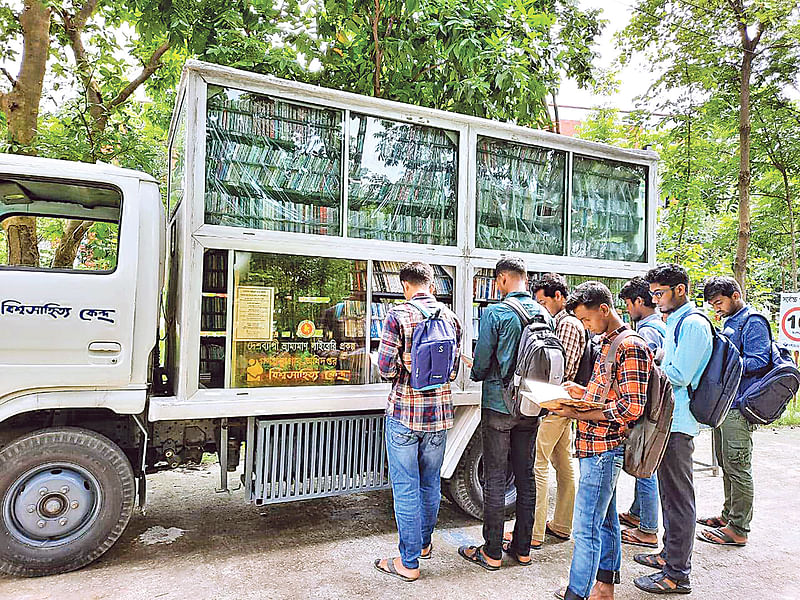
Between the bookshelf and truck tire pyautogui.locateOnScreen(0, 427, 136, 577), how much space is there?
2.42 ft

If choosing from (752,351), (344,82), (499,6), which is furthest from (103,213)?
(752,351)

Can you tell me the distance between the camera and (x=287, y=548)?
4.28 meters

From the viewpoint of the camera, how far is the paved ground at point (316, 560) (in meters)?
3.64

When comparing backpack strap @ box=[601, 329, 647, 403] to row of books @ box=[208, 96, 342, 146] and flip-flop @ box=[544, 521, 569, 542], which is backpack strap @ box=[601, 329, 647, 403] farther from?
row of books @ box=[208, 96, 342, 146]

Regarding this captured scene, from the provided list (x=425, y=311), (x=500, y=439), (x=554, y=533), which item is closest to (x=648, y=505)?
(x=554, y=533)

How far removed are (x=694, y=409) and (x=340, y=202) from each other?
2.80 metres

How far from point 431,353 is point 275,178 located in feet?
5.88

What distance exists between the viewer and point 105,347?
3.81 m

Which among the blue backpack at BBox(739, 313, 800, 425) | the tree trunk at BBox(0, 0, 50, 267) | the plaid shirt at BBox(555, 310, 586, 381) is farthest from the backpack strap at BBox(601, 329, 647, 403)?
the tree trunk at BBox(0, 0, 50, 267)

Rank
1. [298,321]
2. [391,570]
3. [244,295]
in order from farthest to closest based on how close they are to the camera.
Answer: [298,321] < [244,295] < [391,570]

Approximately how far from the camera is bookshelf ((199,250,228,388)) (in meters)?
4.12

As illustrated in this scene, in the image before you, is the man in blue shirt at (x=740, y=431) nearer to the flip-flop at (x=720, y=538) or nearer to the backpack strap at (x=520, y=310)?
the flip-flop at (x=720, y=538)

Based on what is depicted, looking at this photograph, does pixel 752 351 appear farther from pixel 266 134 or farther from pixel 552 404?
pixel 266 134

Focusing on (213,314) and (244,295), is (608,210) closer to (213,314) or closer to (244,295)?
(244,295)
